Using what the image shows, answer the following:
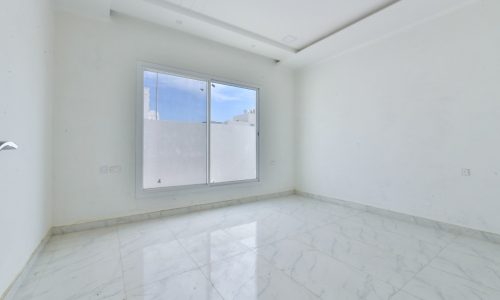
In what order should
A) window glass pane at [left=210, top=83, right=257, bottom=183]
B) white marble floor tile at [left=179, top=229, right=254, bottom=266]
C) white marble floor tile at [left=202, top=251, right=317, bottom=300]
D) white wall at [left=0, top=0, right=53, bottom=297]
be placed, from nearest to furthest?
white wall at [left=0, top=0, right=53, bottom=297] < white marble floor tile at [left=202, top=251, right=317, bottom=300] < white marble floor tile at [left=179, top=229, right=254, bottom=266] < window glass pane at [left=210, top=83, right=257, bottom=183]

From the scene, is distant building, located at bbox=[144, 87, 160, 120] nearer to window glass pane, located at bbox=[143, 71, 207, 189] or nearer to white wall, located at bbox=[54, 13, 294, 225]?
window glass pane, located at bbox=[143, 71, 207, 189]

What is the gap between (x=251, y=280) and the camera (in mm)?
1764

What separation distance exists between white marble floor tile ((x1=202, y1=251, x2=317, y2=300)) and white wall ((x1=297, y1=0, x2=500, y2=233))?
2.52m

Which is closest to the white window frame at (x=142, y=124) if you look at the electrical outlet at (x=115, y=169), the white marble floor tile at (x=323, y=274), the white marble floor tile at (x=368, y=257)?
the electrical outlet at (x=115, y=169)

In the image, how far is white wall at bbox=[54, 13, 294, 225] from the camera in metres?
2.70

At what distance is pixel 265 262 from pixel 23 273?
200 cm

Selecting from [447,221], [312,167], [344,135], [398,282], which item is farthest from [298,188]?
[398,282]

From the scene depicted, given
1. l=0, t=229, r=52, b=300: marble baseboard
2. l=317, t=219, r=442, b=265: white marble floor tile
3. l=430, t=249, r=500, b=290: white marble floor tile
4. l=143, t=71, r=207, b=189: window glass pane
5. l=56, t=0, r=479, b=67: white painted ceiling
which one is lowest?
l=430, t=249, r=500, b=290: white marble floor tile

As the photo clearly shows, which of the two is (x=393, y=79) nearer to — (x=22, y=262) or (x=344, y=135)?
(x=344, y=135)

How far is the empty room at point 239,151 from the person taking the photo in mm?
1753

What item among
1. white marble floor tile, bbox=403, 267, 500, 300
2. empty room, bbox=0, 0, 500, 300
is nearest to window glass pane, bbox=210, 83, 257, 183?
empty room, bbox=0, 0, 500, 300

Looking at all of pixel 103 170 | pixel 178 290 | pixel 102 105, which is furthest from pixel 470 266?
pixel 102 105

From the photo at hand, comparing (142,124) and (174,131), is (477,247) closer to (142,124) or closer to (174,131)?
(174,131)

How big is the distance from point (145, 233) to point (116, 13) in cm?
302
